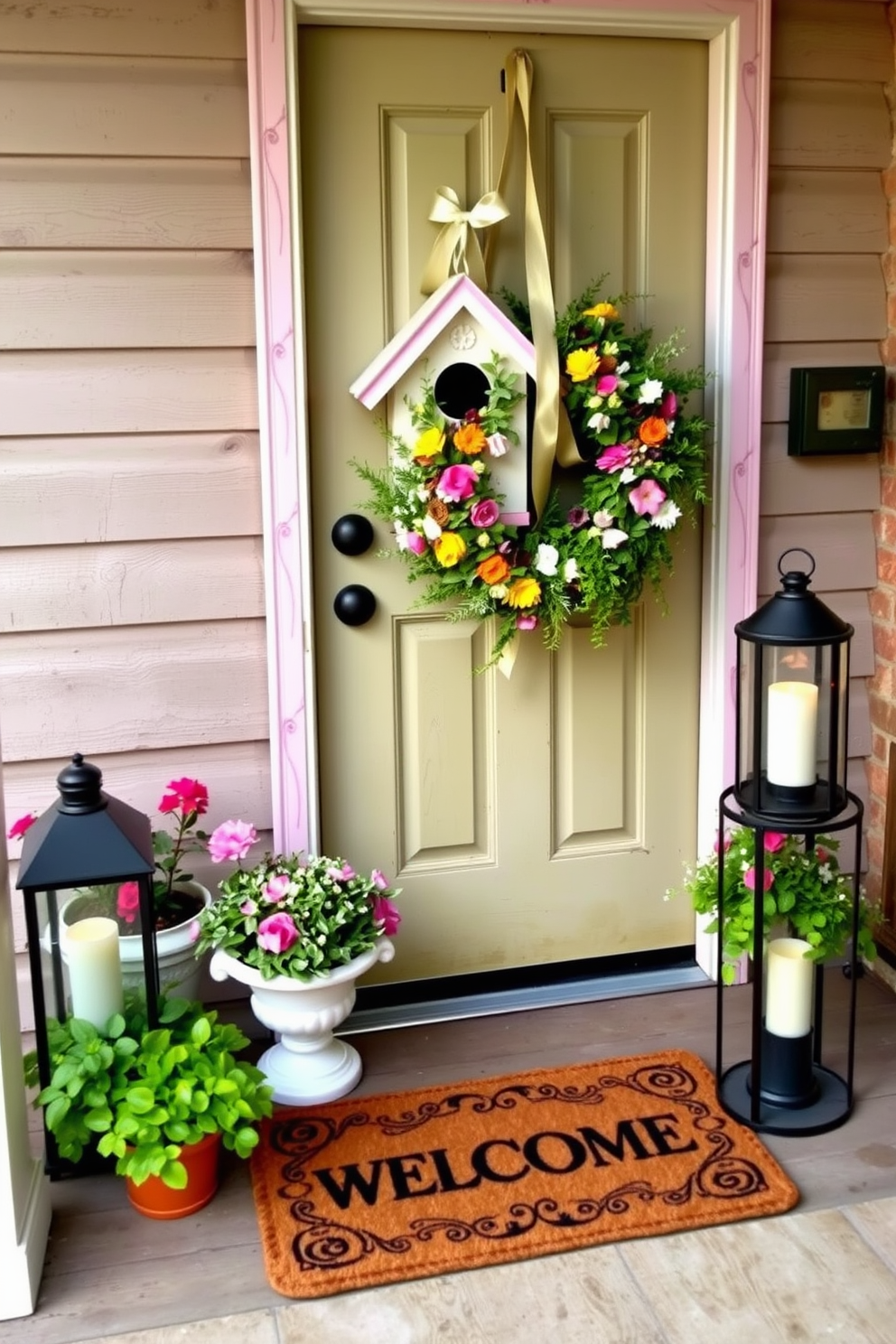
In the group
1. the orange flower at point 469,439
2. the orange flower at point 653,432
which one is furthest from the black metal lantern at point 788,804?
the orange flower at point 469,439

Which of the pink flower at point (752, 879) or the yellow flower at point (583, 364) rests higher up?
the yellow flower at point (583, 364)

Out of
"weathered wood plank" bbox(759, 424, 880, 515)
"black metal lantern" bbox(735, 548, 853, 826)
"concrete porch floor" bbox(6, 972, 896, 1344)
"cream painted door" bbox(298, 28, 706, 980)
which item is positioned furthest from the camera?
"weathered wood plank" bbox(759, 424, 880, 515)

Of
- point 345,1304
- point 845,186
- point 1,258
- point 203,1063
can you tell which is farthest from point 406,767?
point 845,186

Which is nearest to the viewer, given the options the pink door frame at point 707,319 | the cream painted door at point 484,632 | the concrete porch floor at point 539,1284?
the concrete porch floor at point 539,1284

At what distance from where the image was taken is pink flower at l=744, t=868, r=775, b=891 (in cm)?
237

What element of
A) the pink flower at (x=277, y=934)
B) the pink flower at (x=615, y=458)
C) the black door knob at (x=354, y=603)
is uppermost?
the pink flower at (x=615, y=458)

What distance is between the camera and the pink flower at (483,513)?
7.84 ft

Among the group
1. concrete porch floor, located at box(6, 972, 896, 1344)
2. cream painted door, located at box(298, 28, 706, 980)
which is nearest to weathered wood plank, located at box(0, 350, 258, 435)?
cream painted door, located at box(298, 28, 706, 980)

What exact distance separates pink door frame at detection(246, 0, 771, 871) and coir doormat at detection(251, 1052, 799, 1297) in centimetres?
59

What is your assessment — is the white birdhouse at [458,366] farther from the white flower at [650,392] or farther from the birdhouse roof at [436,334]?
the white flower at [650,392]

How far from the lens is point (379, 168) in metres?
2.45

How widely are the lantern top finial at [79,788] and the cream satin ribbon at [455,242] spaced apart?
1105 millimetres

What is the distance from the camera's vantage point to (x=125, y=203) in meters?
2.33

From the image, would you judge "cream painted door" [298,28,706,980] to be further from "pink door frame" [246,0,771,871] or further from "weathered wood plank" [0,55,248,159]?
"weathered wood plank" [0,55,248,159]
